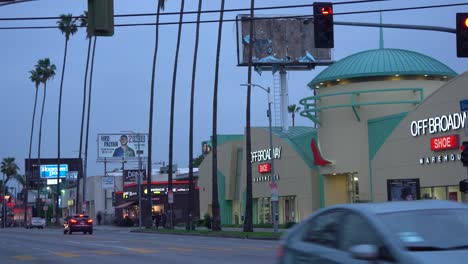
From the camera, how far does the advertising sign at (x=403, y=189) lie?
38.9 metres

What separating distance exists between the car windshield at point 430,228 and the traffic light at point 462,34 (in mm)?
12099

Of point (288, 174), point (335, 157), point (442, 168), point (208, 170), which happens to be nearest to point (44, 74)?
point (208, 170)

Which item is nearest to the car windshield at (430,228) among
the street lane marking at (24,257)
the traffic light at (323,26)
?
the traffic light at (323,26)

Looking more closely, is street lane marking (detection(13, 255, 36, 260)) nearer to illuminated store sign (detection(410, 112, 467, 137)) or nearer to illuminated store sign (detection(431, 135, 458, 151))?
illuminated store sign (detection(410, 112, 467, 137))

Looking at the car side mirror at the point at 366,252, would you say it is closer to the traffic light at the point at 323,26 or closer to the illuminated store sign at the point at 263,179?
the traffic light at the point at 323,26

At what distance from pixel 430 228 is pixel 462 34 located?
1292cm

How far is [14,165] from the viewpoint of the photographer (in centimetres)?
16212

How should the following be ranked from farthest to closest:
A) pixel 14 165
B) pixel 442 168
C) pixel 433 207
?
pixel 14 165 → pixel 442 168 → pixel 433 207

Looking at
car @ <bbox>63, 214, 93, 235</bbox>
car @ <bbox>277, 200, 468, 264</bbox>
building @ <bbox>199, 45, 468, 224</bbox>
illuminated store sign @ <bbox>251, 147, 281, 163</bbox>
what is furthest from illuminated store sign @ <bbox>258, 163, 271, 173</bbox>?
car @ <bbox>277, 200, 468, 264</bbox>

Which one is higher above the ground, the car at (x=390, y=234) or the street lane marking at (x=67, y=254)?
the car at (x=390, y=234)

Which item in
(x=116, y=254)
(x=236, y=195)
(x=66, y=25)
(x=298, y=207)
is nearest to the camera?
(x=116, y=254)

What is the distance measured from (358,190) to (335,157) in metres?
2.61

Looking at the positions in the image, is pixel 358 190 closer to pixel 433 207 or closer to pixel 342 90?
pixel 342 90

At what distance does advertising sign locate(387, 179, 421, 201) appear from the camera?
38906 millimetres
